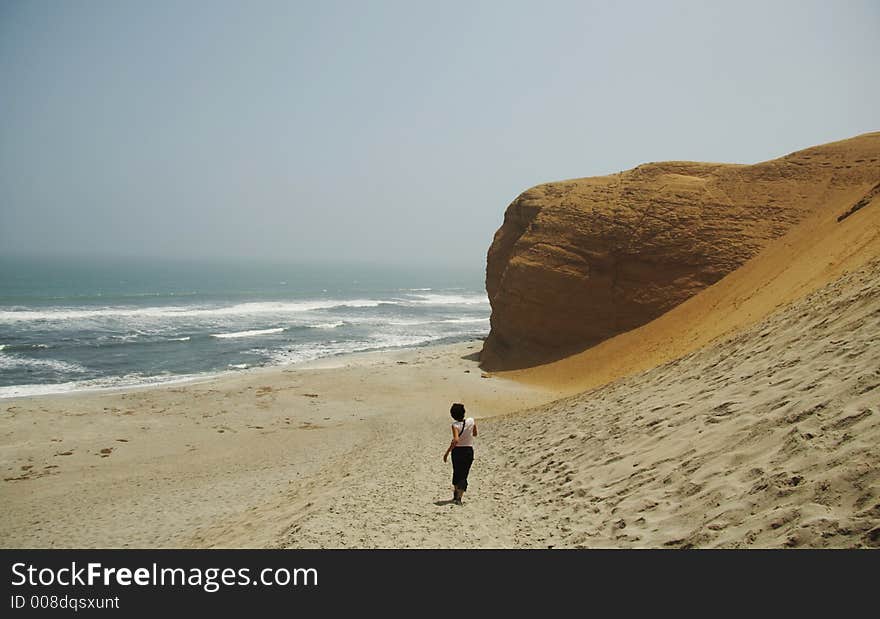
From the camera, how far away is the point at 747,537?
12.2ft

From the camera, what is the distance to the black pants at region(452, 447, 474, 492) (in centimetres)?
679

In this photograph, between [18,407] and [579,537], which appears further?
[18,407]

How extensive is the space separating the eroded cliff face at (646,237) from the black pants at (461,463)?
14.5 m

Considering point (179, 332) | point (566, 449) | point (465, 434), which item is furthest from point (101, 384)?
point (566, 449)

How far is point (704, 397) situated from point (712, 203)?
1543cm

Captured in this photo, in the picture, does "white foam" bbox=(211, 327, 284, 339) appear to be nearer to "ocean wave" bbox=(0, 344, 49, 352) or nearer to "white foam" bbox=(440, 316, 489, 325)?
"ocean wave" bbox=(0, 344, 49, 352)

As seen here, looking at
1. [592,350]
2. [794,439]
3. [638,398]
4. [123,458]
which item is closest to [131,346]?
[123,458]

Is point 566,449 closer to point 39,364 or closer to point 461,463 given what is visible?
point 461,463

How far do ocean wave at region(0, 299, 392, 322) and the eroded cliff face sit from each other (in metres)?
34.0

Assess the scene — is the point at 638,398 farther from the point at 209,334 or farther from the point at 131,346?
the point at 209,334

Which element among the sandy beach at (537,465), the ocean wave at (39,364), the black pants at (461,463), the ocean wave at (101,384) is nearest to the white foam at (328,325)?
the ocean wave at (101,384)

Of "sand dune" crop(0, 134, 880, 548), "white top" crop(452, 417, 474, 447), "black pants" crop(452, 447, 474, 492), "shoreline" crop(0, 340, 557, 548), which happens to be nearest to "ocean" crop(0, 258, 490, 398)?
"shoreline" crop(0, 340, 557, 548)
